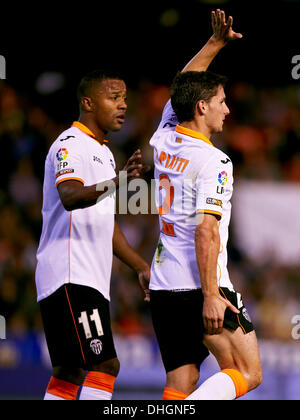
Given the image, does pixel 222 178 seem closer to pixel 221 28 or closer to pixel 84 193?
pixel 84 193

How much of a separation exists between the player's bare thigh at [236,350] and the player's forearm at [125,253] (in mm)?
980

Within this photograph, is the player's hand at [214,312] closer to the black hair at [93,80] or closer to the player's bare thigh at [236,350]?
the player's bare thigh at [236,350]

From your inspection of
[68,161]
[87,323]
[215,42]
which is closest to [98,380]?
[87,323]

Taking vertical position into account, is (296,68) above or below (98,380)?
above

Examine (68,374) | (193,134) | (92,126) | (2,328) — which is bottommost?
(2,328)

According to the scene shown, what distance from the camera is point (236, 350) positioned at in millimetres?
4137

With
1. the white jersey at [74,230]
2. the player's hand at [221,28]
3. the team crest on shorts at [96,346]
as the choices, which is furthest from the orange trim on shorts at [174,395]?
the player's hand at [221,28]

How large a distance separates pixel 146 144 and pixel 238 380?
26.8 ft

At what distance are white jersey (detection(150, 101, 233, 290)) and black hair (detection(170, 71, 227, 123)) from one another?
0.34ft

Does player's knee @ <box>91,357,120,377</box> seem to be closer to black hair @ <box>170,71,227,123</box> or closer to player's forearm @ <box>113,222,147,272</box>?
player's forearm @ <box>113,222,147,272</box>

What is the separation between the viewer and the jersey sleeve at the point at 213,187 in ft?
13.4

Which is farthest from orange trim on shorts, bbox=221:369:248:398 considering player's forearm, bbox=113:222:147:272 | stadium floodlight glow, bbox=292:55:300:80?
stadium floodlight glow, bbox=292:55:300:80

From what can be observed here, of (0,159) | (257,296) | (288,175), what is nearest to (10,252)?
(0,159)

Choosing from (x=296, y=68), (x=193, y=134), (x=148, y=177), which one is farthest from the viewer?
(x=296, y=68)
